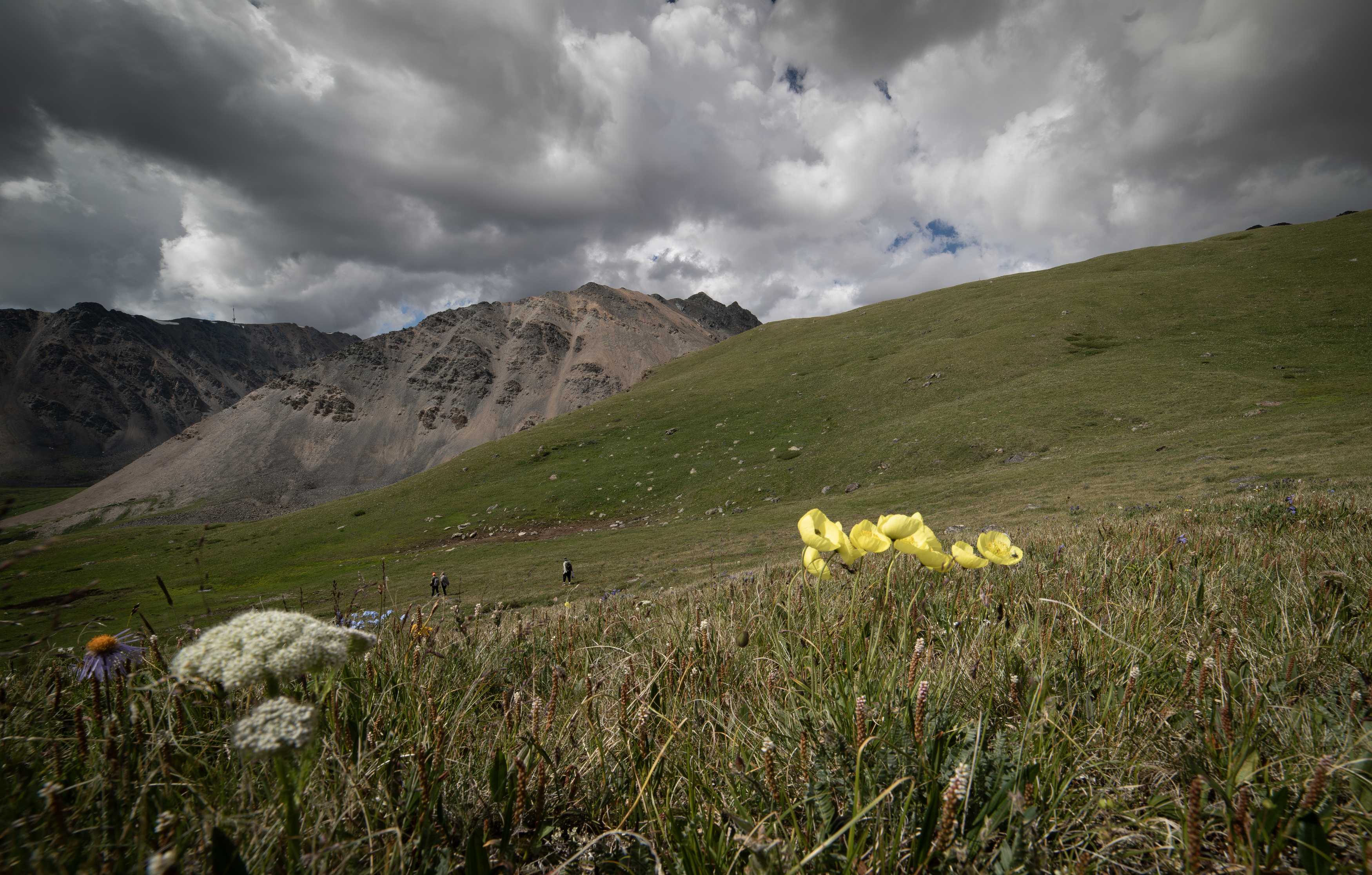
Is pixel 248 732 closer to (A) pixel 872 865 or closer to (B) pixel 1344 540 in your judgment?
(A) pixel 872 865

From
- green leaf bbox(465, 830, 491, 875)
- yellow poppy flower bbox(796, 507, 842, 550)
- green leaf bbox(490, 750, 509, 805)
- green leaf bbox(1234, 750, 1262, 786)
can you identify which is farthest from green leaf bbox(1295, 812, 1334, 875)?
green leaf bbox(490, 750, 509, 805)

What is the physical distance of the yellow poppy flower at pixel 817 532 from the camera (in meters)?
2.25

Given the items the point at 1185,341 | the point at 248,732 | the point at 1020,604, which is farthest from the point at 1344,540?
the point at 1185,341

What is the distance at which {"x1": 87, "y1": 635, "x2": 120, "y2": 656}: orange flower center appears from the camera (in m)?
1.87

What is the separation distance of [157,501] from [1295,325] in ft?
506

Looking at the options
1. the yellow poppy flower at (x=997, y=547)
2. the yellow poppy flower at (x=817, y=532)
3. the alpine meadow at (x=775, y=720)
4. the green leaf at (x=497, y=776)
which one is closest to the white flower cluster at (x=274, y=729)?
the alpine meadow at (x=775, y=720)

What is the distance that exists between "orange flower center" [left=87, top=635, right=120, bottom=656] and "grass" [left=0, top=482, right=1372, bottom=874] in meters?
0.16

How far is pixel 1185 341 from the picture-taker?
31.6 metres

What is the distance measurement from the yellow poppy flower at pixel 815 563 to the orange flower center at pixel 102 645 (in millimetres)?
2613

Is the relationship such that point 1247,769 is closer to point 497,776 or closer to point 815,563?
point 815,563

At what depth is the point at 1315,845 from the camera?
994mm

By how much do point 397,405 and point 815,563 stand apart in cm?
16958

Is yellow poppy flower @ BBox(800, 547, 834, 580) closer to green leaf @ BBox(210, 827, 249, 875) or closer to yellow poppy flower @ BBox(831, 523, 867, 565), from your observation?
yellow poppy flower @ BBox(831, 523, 867, 565)

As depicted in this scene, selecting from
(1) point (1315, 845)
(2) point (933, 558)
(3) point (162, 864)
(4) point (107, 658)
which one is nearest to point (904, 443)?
(2) point (933, 558)
